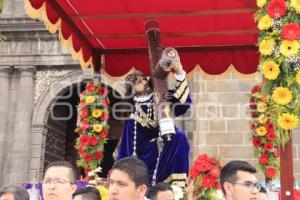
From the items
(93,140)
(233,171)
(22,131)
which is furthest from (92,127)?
(233,171)

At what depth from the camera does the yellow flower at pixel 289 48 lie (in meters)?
4.18

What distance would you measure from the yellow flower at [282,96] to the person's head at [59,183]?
1.97 meters

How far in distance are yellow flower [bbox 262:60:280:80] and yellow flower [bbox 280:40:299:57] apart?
14 centimetres

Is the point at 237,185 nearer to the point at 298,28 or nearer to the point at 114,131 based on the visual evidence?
the point at 298,28

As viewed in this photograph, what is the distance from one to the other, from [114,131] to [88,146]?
6581 mm

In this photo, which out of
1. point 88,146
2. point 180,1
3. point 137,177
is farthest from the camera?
point 88,146

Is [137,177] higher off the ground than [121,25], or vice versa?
[121,25]

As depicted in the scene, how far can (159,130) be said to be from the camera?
550 centimetres

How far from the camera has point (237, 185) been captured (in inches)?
132

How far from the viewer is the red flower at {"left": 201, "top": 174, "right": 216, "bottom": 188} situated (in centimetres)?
488

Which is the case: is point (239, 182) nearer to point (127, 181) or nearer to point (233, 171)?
point (233, 171)

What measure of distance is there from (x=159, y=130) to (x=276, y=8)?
2044mm

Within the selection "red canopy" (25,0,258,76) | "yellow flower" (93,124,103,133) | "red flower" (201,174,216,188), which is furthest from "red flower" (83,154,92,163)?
"red flower" (201,174,216,188)

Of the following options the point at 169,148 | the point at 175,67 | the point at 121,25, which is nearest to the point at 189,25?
the point at 121,25
